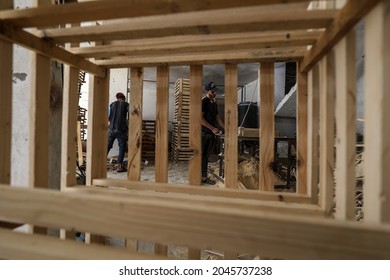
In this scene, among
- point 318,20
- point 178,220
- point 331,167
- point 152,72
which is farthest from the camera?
point 152,72

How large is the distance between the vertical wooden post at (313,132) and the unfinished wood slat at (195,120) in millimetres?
632

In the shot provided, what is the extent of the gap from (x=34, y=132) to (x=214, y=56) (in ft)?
3.32

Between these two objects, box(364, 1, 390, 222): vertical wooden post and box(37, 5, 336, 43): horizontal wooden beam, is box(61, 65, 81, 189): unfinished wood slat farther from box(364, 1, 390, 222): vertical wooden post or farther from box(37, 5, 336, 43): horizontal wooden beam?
box(364, 1, 390, 222): vertical wooden post

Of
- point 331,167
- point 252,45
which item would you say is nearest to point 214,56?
point 252,45

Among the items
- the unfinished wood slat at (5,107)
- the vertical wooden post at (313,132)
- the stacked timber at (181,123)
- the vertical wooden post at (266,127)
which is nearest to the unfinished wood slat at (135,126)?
the unfinished wood slat at (5,107)

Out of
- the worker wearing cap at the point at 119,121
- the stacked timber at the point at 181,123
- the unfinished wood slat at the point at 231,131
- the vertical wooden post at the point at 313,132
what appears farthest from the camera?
the stacked timber at the point at 181,123

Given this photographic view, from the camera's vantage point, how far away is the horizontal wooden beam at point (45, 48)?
2.90 feet

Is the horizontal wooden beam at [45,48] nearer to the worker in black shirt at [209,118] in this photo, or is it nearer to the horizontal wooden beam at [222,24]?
the horizontal wooden beam at [222,24]

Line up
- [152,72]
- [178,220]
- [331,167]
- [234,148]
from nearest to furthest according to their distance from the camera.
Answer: [178,220] < [331,167] < [234,148] < [152,72]

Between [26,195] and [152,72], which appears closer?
[26,195]

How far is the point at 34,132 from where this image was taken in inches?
42.9

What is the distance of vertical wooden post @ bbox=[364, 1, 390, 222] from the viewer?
0.53 m

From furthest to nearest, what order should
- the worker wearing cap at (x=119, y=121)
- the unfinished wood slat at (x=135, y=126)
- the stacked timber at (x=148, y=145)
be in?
the stacked timber at (x=148, y=145), the worker wearing cap at (x=119, y=121), the unfinished wood slat at (x=135, y=126)
